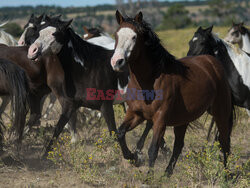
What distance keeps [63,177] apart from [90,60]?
65.3 inches

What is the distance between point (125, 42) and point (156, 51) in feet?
1.60

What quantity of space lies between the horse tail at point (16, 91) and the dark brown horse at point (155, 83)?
4.06 ft

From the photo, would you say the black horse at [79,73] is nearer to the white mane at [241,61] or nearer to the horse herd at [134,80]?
the horse herd at [134,80]

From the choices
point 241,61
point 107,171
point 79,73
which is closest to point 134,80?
point 107,171

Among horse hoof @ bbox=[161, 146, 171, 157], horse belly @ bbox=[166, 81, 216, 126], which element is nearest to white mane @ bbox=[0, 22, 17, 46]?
horse hoof @ bbox=[161, 146, 171, 157]

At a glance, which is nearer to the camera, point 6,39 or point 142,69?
point 142,69

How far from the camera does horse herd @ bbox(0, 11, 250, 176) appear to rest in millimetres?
3828

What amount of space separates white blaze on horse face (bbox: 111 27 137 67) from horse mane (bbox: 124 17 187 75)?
0.38 feet

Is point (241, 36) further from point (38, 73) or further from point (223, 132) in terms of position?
point (38, 73)

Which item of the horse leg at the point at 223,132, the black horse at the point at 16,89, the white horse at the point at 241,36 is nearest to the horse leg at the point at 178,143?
the horse leg at the point at 223,132

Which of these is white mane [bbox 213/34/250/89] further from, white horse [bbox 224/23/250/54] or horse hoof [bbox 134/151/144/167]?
white horse [bbox 224/23/250/54]

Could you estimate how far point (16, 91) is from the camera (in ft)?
14.4

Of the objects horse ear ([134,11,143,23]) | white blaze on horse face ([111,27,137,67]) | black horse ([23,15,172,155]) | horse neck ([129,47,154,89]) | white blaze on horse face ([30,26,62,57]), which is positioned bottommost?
black horse ([23,15,172,155])

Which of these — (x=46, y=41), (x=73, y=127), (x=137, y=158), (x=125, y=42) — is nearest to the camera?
(x=125, y=42)
